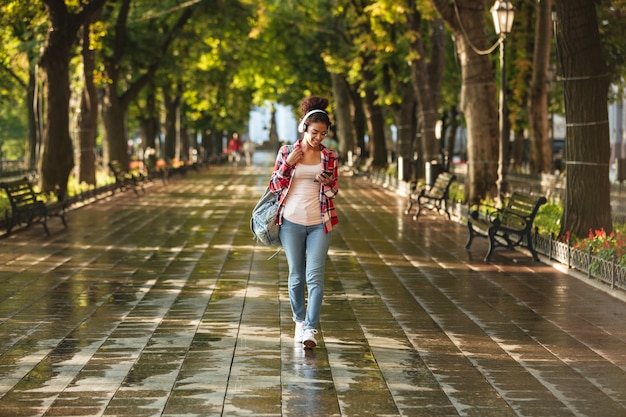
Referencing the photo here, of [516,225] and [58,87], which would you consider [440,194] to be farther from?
[58,87]

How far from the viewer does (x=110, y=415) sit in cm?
740

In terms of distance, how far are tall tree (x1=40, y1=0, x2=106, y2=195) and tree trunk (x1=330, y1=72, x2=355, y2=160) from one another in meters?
28.4

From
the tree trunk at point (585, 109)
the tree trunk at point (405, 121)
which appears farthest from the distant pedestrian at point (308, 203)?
the tree trunk at point (405, 121)

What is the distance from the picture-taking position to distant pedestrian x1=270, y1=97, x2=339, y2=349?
9727mm

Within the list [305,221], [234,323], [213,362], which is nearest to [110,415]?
[213,362]

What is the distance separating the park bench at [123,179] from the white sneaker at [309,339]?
25555 millimetres

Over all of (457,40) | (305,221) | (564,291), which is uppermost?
(457,40)

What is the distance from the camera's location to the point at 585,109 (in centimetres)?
1670

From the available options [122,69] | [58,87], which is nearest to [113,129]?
[122,69]

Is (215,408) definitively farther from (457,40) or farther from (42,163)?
(42,163)

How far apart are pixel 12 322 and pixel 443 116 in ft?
180

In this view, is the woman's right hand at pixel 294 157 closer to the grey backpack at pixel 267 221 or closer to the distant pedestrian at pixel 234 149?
the grey backpack at pixel 267 221

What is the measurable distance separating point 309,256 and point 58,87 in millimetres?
19547

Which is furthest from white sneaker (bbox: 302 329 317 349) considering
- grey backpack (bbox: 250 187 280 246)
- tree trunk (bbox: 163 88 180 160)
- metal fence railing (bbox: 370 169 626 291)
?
tree trunk (bbox: 163 88 180 160)
